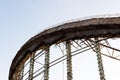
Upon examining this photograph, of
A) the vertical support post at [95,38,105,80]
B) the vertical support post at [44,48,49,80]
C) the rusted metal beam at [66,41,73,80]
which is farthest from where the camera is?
the vertical support post at [44,48,49,80]

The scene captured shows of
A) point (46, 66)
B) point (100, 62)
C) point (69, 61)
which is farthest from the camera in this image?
point (46, 66)

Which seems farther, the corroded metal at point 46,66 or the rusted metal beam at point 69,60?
the corroded metal at point 46,66

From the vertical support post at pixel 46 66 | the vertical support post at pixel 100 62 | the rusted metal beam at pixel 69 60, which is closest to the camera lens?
the vertical support post at pixel 100 62

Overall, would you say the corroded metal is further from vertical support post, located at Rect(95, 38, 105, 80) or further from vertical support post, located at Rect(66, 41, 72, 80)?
vertical support post, located at Rect(95, 38, 105, 80)

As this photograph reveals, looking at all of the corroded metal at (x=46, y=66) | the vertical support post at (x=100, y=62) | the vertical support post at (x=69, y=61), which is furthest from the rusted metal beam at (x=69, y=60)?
the vertical support post at (x=100, y=62)

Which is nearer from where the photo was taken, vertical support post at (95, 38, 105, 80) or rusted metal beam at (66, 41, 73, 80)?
vertical support post at (95, 38, 105, 80)

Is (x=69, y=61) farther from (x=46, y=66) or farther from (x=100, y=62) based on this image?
(x=100, y=62)

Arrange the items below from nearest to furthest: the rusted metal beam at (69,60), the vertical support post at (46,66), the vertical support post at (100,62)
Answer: the vertical support post at (100,62), the rusted metal beam at (69,60), the vertical support post at (46,66)

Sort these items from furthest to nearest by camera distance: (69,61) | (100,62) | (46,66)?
1. (46,66)
2. (69,61)
3. (100,62)

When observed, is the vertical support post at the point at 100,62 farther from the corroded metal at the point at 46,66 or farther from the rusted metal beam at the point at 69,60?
the corroded metal at the point at 46,66

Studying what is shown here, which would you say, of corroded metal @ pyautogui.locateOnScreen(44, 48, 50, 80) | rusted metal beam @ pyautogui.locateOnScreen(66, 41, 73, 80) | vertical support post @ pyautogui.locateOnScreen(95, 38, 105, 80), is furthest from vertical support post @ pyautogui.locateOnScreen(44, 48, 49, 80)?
A: vertical support post @ pyautogui.locateOnScreen(95, 38, 105, 80)

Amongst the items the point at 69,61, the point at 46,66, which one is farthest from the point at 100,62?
the point at 46,66

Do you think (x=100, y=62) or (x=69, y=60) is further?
(x=69, y=60)

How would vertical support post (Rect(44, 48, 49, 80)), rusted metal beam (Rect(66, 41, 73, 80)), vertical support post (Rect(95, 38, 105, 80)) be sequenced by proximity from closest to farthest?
1. vertical support post (Rect(95, 38, 105, 80))
2. rusted metal beam (Rect(66, 41, 73, 80))
3. vertical support post (Rect(44, 48, 49, 80))
